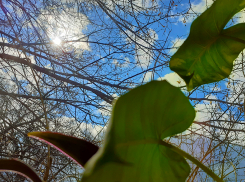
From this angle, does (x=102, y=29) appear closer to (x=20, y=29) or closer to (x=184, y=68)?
(x=20, y=29)

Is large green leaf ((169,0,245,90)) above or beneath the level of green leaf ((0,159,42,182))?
above

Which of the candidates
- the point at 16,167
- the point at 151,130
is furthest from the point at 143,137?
the point at 16,167

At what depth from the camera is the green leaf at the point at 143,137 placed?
0.33 ft

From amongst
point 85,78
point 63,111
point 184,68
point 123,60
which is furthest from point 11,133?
point 184,68

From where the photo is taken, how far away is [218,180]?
0.52 ft

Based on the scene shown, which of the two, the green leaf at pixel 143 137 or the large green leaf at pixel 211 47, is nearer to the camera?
the green leaf at pixel 143 137

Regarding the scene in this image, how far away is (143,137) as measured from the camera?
14cm

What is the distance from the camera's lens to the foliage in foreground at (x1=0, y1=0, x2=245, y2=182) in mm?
106

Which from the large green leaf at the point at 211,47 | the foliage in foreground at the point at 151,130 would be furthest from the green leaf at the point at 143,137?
the large green leaf at the point at 211,47

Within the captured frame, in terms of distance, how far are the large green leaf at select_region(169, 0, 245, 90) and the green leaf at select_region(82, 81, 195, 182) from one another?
0.41 ft

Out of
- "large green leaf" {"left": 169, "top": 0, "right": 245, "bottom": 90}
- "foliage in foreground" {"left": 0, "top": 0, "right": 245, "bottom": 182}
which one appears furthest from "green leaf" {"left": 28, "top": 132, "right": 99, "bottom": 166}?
"large green leaf" {"left": 169, "top": 0, "right": 245, "bottom": 90}

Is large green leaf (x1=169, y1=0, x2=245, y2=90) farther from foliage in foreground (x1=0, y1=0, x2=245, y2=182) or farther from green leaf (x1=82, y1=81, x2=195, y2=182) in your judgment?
green leaf (x1=82, y1=81, x2=195, y2=182)

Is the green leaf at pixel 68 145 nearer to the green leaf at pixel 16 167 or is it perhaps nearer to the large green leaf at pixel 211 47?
the green leaf at pixel 16 167

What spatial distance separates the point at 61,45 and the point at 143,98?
1658mm
